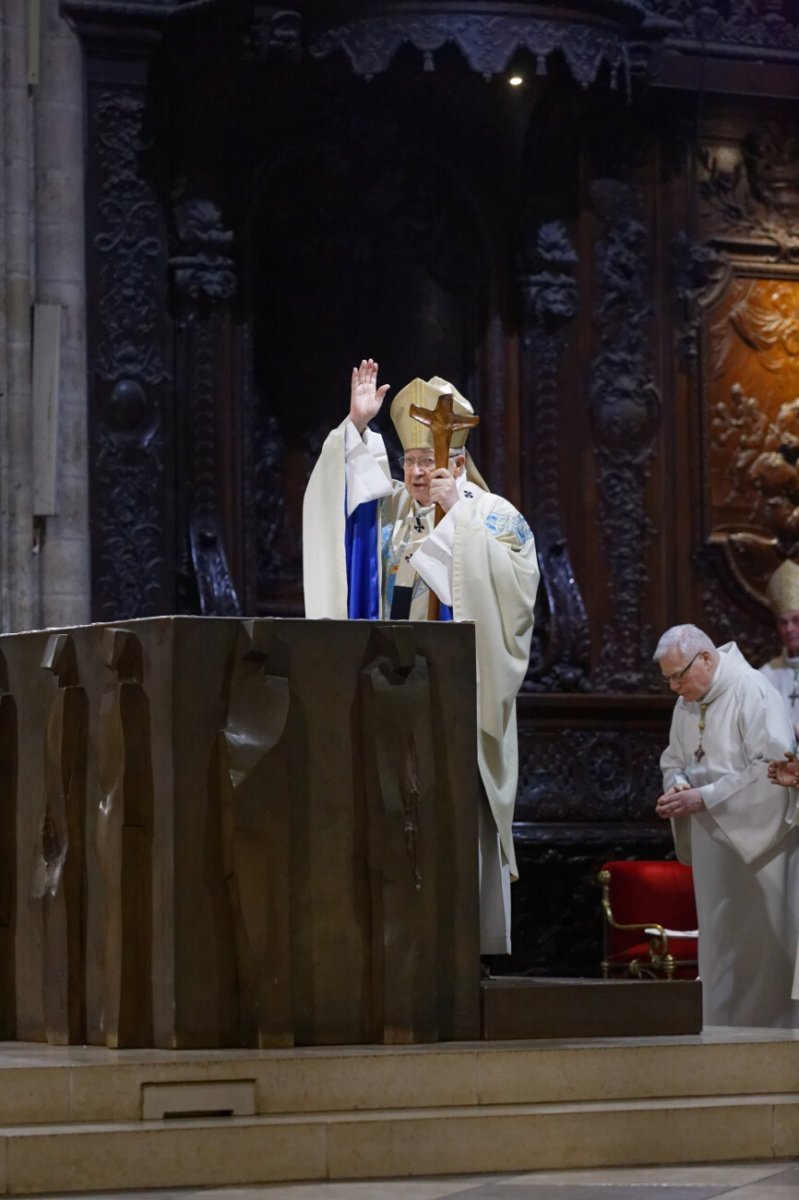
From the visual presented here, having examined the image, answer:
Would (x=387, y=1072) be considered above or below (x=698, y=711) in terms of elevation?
below

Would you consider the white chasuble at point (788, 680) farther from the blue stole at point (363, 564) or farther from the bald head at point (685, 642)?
the blue stole at point (363, 564)

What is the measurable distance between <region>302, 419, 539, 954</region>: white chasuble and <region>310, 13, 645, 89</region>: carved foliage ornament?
358 cm

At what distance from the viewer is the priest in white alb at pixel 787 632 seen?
10406 mm

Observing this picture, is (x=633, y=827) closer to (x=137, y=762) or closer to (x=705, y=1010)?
(x=705, y=1010)

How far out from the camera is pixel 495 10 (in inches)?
420

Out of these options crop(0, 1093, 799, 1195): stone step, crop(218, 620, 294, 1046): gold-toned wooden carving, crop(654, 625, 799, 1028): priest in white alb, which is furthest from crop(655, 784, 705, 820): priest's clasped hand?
crop(218, 620, 294, 1046): gold-toned wooden carving

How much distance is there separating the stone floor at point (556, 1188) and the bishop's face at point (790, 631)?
4.99m

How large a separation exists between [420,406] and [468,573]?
2.27ft

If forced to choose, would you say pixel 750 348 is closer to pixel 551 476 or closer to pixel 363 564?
pixel 551 476

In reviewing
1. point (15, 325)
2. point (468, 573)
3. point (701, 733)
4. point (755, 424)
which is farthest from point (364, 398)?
point (755, 424)

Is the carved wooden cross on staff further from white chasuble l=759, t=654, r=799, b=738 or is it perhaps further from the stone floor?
white chasuble l=759, t=654, r=799, b=738

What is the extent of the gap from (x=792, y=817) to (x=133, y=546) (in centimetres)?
344

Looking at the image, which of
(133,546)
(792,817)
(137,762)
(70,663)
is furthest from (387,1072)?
(133,546)

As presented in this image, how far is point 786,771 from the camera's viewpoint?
303 inches
